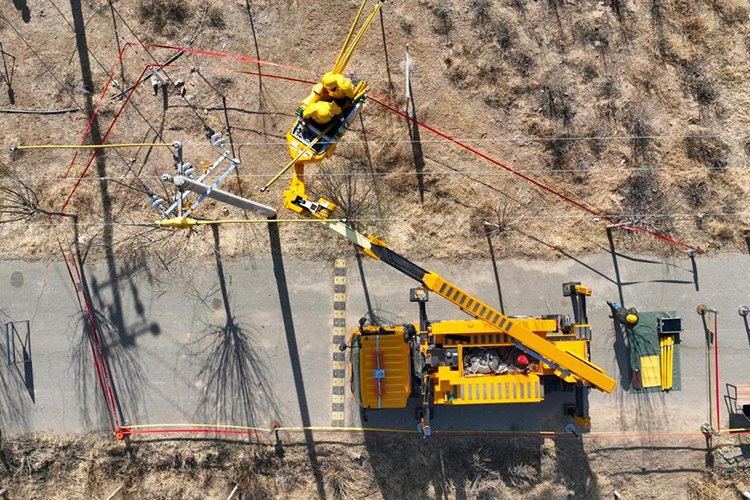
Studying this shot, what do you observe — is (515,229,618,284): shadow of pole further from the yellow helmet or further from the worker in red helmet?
the yellow helmet

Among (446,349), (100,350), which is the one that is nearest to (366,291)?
(446,349)

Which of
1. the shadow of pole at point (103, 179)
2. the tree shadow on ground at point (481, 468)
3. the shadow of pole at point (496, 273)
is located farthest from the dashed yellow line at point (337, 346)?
the shadow of pole at point (103, 179)

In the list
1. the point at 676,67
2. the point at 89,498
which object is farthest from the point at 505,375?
the point at 89,498

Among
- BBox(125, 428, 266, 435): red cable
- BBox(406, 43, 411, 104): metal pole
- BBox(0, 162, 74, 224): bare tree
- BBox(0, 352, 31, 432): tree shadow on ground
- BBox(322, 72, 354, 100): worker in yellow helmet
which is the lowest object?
BBox(125, 428, 266, 435): red cable

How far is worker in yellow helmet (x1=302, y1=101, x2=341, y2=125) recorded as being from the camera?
9.25m

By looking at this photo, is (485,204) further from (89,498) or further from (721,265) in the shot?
(89,498)

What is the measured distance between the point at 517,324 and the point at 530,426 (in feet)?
11.2

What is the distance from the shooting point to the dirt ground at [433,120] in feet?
38.0

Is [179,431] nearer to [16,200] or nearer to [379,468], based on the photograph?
[379,468]

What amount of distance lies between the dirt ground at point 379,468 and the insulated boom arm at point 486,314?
283 centimetres

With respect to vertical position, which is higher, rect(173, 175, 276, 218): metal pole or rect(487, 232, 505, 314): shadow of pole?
rect(173, 175, 276, 218): metal pole

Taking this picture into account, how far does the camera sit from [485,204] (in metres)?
11.6

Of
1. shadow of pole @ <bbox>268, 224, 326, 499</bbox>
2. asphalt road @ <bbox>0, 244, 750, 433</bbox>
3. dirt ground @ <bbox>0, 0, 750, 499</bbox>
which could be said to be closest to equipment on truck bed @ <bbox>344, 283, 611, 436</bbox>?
asphalt road @ <bbox>0, 244, 750, 433</bbox>

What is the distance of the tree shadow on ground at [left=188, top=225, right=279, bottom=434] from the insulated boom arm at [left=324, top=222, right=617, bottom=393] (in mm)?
3995
